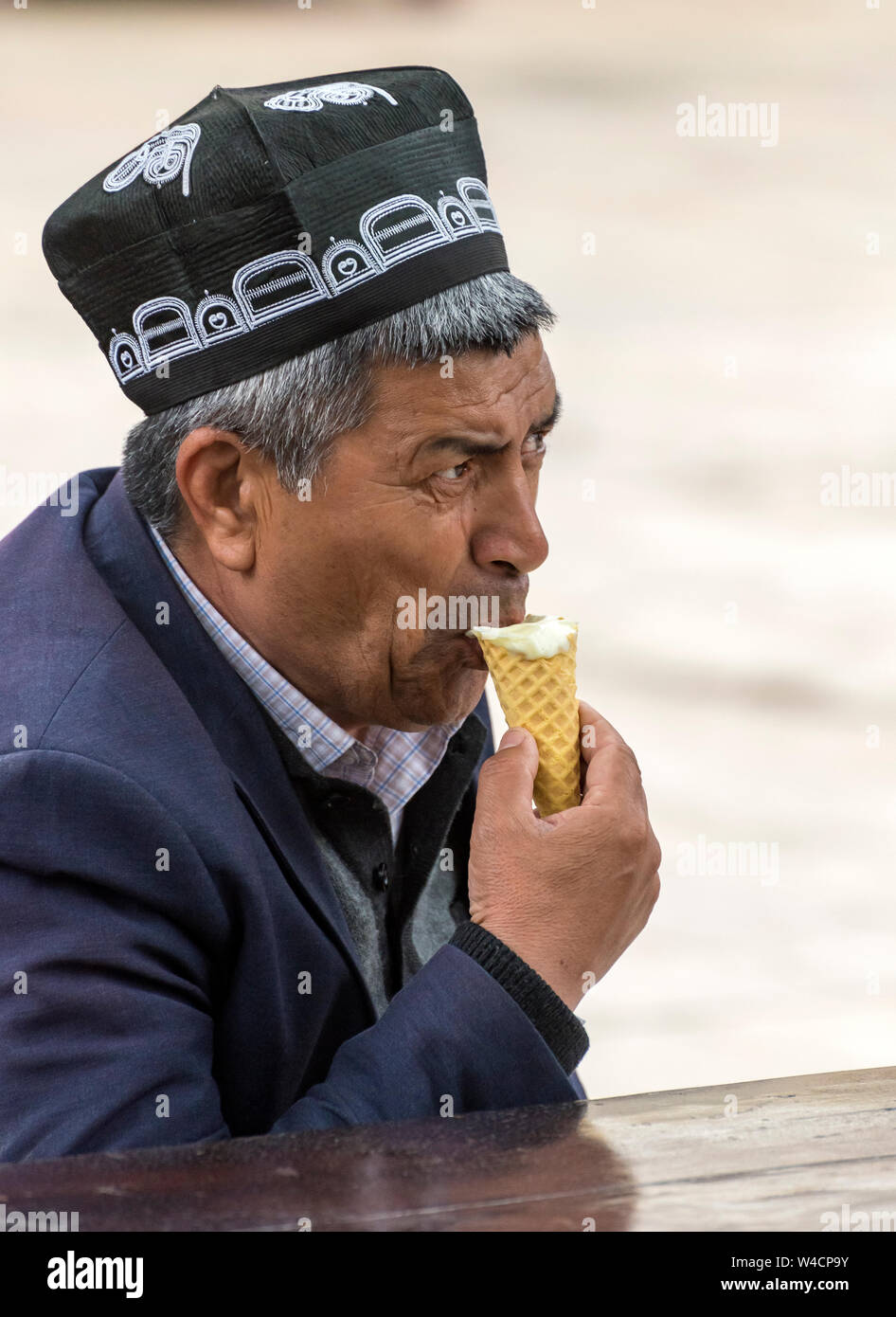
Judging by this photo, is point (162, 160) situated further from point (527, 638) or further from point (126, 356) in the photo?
point (527, 638)

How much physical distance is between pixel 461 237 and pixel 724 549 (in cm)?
704

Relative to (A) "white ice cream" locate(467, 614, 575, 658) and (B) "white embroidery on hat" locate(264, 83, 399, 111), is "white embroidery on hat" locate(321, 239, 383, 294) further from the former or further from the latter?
(A) "white ice cream" locate(467, 614, 575, 658)

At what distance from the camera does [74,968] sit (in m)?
2.14

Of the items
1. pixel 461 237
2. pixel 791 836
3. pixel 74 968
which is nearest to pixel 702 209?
pixel 791 836

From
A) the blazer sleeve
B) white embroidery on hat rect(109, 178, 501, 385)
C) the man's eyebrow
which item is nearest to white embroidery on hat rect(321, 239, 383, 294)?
white embroidery on hat rect(109, 178, 501, 385)

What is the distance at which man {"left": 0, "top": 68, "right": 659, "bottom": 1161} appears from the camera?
7.28 ft

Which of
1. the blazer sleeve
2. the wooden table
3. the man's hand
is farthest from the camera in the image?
the man's hand

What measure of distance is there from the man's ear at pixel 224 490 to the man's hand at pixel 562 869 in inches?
19.3

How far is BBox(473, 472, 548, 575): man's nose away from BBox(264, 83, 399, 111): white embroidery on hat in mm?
614

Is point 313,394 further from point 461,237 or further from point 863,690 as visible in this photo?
point 863,690

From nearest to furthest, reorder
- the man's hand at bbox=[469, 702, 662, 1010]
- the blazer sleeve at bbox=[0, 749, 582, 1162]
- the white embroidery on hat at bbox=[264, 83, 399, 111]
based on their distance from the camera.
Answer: the blazer sleeve at bbox=[0, 749, 582, 1162] < the man's hand at bbox=[469, 702, 662, 1010] < the white embroidery on hat at bbox=[264, 83, 399, 111]

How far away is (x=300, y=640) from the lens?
2613 mm

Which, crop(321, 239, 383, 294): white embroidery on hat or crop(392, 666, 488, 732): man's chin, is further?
crop(392, 666, 488, 732): man's chin
